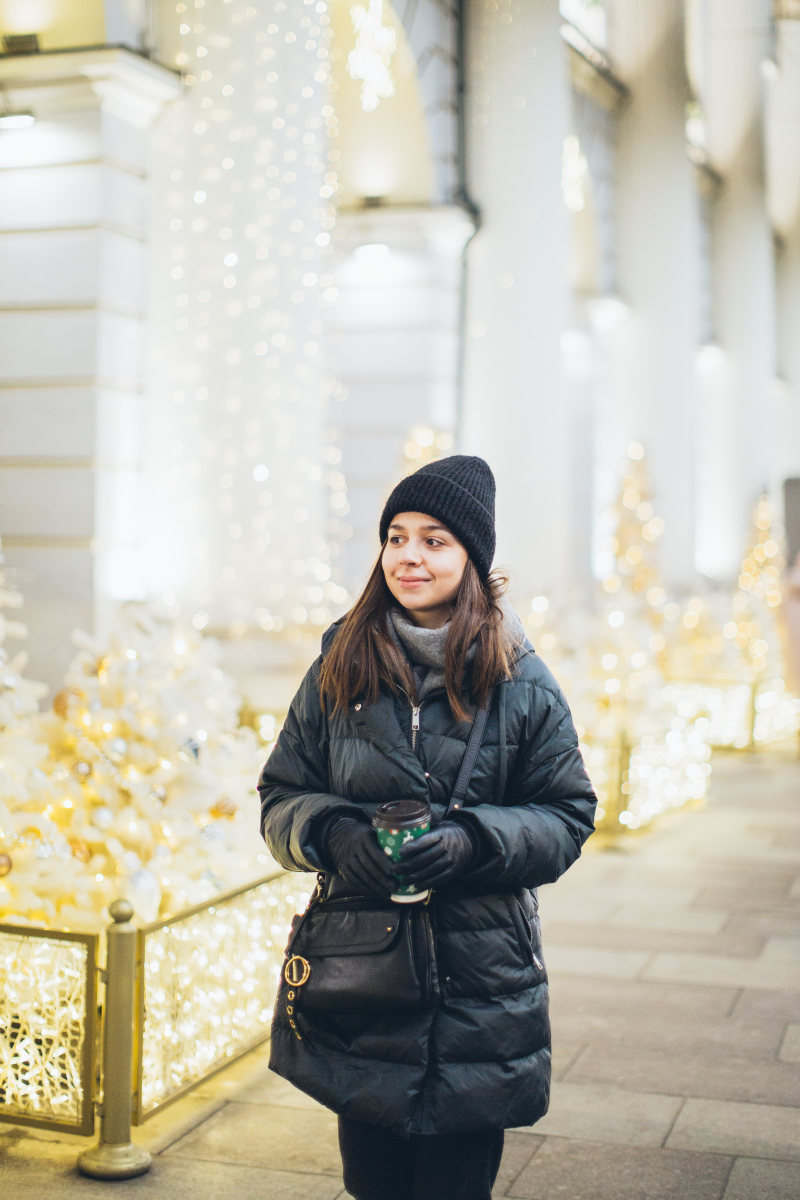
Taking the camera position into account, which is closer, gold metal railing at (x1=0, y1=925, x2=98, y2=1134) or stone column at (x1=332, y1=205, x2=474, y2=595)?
gold metal railing at (x1=0, y1=925, x2=98, y2=1134)

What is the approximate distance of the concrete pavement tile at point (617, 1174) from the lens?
13.2ft

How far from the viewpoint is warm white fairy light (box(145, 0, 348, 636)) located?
866 centimetres

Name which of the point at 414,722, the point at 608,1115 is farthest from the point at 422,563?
the point at 608,1115

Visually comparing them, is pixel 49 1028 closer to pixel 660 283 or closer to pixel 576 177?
pixel 576 177

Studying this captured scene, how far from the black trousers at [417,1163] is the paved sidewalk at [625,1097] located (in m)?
1.17

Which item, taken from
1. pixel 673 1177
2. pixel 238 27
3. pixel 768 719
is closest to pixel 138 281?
pixel 238 27

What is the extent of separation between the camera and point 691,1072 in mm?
5062

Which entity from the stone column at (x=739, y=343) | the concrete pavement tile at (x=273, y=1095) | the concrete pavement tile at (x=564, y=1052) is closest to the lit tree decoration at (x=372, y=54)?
the concrete pavement tile at (x=564, y=1052)

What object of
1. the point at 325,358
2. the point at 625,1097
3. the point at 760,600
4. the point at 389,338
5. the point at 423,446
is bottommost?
the point at 625,1097

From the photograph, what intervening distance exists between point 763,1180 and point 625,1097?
765 millimetres

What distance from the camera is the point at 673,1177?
13.6ft

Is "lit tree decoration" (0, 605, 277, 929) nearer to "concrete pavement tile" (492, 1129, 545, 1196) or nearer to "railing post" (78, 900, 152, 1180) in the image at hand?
"railing post" (78, 900, 152, 1180)

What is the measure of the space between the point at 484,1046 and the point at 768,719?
41.7 ft

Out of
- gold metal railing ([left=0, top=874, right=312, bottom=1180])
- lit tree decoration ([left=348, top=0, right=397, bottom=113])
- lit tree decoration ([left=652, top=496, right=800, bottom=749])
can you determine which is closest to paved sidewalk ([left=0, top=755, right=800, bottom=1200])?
gold metal railing ([left=0, top=874, right=312, bottom=1180])
